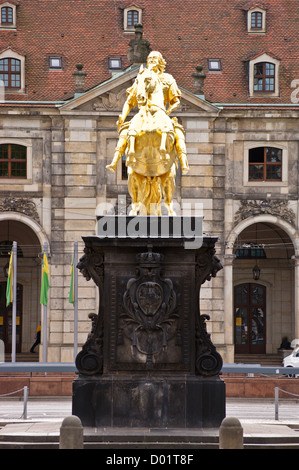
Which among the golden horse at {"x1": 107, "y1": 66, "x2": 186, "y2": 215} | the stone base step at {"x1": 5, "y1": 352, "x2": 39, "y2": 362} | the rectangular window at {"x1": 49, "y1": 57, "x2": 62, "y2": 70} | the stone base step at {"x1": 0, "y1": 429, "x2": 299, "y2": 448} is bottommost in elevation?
the stone base step at {"x1": 0, "y1": 429, "x2": 299, "y2": 448}

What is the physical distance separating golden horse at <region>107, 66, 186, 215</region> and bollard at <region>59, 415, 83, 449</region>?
7897 mm

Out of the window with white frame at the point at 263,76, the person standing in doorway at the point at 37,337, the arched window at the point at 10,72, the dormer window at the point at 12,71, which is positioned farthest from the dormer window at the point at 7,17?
the person standing in doorway at the point at 37,337

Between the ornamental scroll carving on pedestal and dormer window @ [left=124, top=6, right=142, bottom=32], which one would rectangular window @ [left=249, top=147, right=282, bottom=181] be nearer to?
dormer window @ [left=124, top=6, right=142, bottom=32]

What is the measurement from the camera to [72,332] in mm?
61188

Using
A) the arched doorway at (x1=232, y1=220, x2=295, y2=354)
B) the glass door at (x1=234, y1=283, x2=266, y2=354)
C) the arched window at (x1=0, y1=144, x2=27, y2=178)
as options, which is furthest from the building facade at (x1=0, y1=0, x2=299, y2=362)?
the glass door at (x1=234, y1=283, x2=266, y2=354)

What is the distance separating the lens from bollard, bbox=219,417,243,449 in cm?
2312

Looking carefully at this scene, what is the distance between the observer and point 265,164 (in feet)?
208

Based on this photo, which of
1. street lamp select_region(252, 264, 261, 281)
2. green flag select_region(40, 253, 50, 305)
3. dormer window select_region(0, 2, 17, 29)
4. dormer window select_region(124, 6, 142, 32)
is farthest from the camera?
dormer window select_region(124, 6, 142, 32)

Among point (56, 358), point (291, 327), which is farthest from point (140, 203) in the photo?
point (291, 327)

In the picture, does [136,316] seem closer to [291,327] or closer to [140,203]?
[140,203]

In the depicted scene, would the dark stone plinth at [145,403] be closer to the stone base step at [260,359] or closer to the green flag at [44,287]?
the green flag at [44,287]

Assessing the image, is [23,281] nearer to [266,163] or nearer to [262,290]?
[262,290]

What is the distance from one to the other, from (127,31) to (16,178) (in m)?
9.40

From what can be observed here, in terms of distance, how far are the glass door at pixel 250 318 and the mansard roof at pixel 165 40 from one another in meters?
9.81
